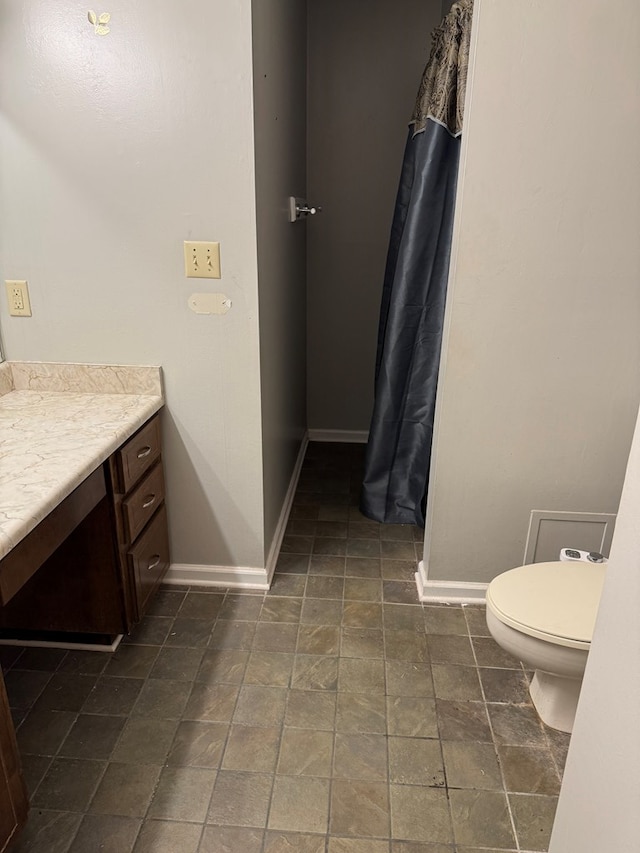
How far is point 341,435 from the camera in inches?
147

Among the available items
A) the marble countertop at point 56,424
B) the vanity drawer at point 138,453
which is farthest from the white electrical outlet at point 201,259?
the vanity drawer at point 138,453

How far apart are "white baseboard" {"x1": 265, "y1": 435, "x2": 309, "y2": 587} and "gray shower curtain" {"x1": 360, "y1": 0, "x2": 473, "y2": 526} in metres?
0.36

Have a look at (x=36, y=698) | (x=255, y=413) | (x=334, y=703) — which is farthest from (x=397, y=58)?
(x=36, y=698)

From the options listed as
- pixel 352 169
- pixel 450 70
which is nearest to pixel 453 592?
pixel 450 70

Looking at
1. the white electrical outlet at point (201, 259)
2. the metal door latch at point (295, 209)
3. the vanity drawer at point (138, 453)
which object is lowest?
the vanity drawer at point (138, 453)

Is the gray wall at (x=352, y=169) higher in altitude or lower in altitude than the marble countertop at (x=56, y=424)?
higher

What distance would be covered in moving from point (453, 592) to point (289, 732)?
0.84 metres

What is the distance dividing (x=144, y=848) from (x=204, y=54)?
2.05 metres

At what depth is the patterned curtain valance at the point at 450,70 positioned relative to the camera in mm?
2068

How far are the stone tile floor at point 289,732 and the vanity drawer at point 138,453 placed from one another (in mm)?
564

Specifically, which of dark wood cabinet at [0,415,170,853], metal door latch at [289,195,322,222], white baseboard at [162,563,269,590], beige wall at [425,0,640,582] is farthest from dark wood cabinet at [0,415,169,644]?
metal door latch at [289,195,322,222]

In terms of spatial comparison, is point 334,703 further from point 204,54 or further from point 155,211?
point 204,54

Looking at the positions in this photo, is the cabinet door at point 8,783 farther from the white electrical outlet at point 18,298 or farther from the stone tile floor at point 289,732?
the white electrical outlet at point 18,298

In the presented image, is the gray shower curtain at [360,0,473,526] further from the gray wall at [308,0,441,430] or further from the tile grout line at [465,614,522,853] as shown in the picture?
the tile grout line at [465,614,522,853]
